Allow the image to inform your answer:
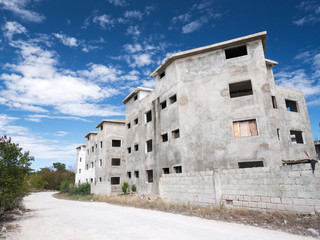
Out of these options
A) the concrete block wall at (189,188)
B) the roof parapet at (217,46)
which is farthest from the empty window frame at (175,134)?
the roof parapet at (217,46)

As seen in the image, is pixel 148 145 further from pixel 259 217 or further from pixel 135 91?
pixel 259 217

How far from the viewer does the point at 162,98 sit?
21.9 meters

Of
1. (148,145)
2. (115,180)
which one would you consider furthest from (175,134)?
(115,180)

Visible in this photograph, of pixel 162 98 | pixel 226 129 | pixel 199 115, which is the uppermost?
pixel 162 98

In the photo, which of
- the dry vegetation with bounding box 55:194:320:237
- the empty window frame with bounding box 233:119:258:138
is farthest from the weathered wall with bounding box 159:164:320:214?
the empty window frame with bounding box 233:119:258:138

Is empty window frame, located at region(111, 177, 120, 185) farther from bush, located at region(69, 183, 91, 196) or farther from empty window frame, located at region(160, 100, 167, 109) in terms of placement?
empty window frame, located at region(160, 100, 167, 109)

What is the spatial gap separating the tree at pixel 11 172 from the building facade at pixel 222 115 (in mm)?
10973

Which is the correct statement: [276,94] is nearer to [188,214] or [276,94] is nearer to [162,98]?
[162,98]

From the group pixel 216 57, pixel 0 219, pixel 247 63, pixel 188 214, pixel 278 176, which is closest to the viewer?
pixel 278 176

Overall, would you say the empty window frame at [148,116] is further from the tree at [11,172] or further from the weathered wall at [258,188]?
the tree at [11,172]

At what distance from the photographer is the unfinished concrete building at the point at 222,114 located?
52.2 feet

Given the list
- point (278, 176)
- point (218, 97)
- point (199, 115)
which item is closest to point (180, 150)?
point (199, 115)

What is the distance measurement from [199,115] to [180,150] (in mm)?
3276

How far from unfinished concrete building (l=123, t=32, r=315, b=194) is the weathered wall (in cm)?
379
